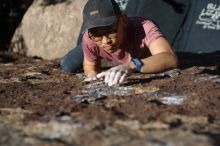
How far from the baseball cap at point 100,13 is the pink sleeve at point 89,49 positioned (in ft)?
1.26

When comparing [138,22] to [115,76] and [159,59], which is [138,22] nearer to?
[159,59]

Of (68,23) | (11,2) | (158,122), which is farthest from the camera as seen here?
(11,2)

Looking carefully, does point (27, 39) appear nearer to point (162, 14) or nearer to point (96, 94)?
point (162, 14)

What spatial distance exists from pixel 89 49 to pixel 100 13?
0.68 m

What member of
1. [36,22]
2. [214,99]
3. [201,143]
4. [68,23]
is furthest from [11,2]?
[201,143]

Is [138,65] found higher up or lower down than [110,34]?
lower down

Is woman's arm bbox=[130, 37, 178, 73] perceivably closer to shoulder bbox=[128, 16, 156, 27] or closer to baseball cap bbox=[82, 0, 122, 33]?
shoulder bbox=[128, 16, 156, 27]

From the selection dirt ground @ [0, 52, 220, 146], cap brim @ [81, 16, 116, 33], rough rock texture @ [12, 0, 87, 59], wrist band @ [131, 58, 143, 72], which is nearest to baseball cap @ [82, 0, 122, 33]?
cap brim @ [81, 16, 116, 33]

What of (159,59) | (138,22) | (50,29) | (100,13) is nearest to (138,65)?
(159,59)

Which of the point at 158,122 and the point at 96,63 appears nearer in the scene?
the point at 158,122

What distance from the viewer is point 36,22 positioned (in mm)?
7273

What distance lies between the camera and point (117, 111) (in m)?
2.75

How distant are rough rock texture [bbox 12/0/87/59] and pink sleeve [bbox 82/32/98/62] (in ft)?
8.71

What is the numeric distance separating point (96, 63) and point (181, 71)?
70 cm
